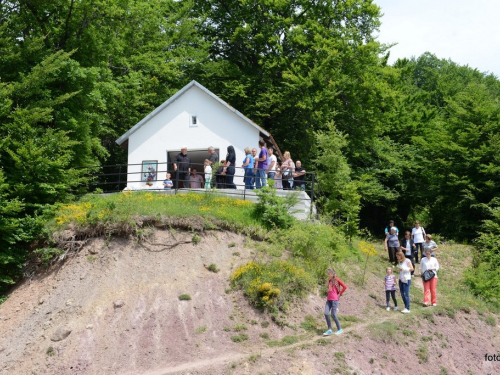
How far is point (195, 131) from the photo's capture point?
81.5 feet

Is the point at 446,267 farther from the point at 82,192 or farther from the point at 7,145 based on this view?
the point at 7,145

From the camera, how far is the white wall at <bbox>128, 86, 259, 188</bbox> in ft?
81.3

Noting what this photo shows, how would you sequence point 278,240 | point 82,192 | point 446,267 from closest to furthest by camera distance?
point 278,240 < point 82,192 < point 446,267

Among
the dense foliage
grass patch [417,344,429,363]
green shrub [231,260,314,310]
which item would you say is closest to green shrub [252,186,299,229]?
green shrub [231,260,314,310]

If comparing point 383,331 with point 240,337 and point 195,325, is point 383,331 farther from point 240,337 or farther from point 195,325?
point 195,325

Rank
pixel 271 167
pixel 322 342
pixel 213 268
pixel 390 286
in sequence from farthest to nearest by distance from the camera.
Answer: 1. pixel 271 167
2. pixel 213 268
3. pixel 390 286
4. pixel 322 342

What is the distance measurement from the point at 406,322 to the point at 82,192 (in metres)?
12.7

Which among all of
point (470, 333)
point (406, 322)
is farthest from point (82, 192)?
point (470, 333)

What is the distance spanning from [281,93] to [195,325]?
1840cm

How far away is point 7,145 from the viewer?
1875 centimetres

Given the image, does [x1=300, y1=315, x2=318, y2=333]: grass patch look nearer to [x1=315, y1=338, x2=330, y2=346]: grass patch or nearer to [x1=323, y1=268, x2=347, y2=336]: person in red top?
[x1=323, y1=268, x2=347, y2=336]: person in red top

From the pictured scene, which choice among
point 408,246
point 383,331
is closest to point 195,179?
point 408,246

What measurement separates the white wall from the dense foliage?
7.79ft

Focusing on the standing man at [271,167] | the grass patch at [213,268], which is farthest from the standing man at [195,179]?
the grass patch at [213,268]
